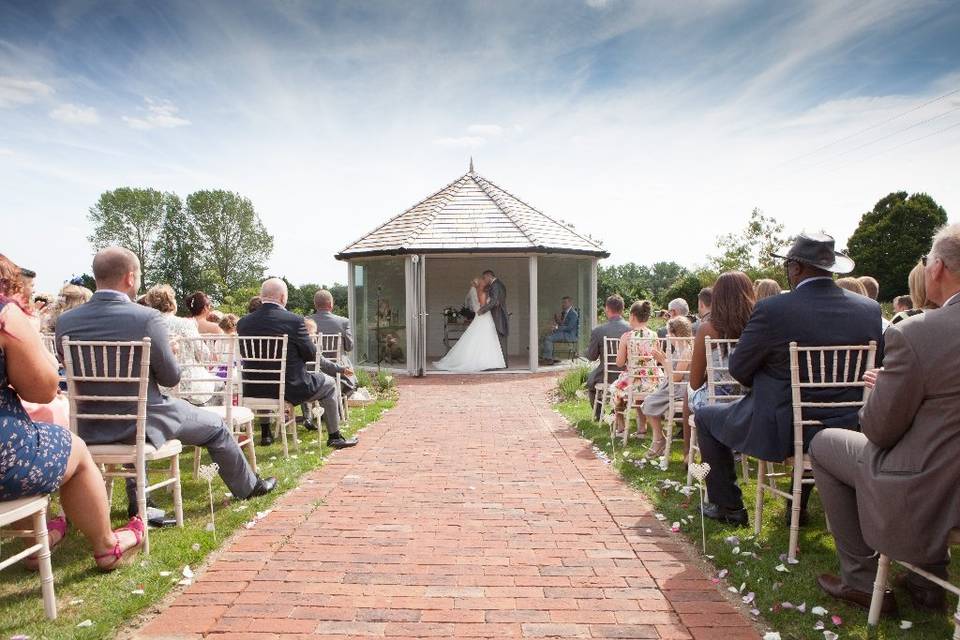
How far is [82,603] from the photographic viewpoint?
330 cm

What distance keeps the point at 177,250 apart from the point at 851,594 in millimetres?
64182

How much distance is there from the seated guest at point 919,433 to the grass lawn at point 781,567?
1.31 ft

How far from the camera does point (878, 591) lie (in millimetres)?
2994

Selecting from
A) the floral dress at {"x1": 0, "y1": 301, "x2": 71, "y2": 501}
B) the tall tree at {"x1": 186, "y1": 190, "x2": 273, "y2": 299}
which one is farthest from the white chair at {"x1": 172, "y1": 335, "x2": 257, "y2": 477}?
the tall tree at {"x1": 186, "y1": 190, "x2": 273, "y2": 299}

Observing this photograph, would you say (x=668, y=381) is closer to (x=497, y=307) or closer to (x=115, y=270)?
(x=115, y=270)

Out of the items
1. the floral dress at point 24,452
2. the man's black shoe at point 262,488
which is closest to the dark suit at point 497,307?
the man's black shoe at point 262,488

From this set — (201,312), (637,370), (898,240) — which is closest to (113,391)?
(201,312)

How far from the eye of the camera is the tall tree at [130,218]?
56531 millimetres

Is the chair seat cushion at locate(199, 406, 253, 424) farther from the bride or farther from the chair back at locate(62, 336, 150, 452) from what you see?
the bride

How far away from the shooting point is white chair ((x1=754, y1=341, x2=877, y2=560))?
150 inches

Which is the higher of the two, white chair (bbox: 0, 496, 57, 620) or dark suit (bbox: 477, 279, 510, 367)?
dark suit (bbox: 477, 279, 510, 367)

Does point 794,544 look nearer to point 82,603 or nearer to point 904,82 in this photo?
A: point 82,603

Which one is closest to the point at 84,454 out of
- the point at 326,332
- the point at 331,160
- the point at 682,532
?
the point at 682,532

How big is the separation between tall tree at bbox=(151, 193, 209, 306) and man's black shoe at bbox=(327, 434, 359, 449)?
5583cm
